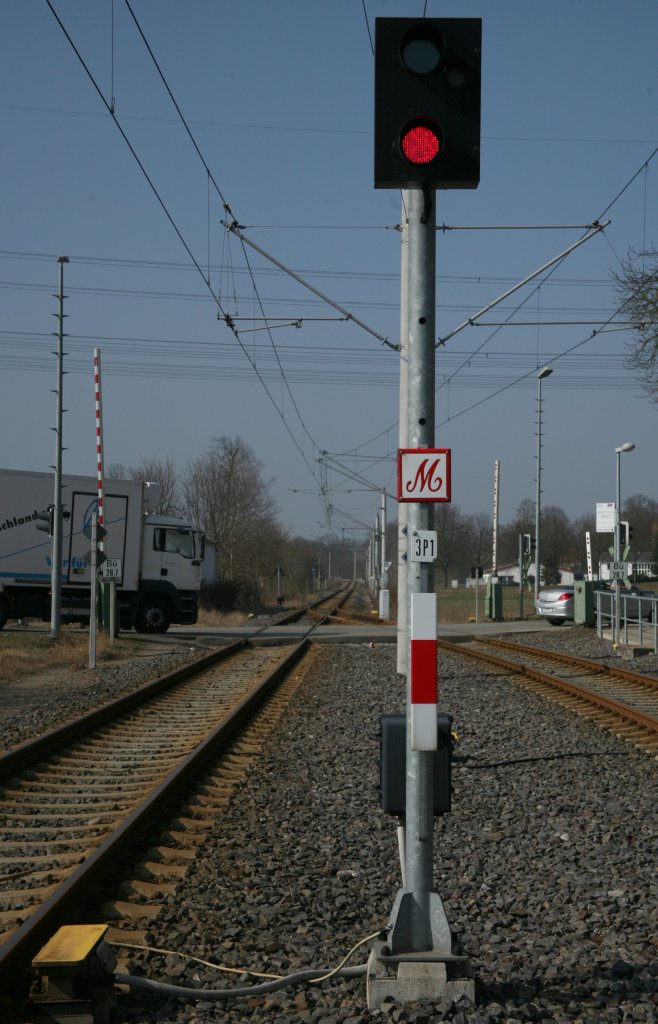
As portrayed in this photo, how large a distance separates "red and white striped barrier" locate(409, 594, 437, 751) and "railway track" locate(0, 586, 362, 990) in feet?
5.47

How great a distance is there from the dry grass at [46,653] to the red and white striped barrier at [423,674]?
48.7 feet

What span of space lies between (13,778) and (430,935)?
5596 millimetres

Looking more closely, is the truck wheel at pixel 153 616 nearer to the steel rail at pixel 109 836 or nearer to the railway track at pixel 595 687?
the railway track at pixel 595 687

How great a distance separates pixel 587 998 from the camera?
168 inches

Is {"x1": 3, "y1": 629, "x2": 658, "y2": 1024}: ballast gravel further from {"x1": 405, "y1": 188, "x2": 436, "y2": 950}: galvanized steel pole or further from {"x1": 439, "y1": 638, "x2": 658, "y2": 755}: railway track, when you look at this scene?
{"x1": 439, "y1": 638, "x2": 658, "y2": 755}: railway track

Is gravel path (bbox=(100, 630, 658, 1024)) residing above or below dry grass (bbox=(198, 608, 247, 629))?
below

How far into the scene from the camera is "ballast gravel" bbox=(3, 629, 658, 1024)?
13.9 ft

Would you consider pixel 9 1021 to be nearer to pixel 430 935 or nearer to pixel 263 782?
pixel 430 935

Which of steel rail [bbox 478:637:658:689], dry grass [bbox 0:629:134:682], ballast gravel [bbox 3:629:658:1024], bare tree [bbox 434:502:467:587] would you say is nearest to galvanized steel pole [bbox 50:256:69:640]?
dry grass [bbox 0:629:134:682]

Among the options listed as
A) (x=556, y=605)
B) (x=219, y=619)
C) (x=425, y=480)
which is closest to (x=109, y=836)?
(x=425, y=480)

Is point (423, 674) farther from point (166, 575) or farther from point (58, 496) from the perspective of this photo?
point (166, 575)

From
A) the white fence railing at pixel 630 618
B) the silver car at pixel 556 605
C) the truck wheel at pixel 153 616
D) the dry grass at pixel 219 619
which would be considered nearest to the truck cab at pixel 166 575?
the truck wheel at pixel 153 616

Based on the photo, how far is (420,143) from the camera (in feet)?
15.0

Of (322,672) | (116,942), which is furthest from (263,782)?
(322,672)
